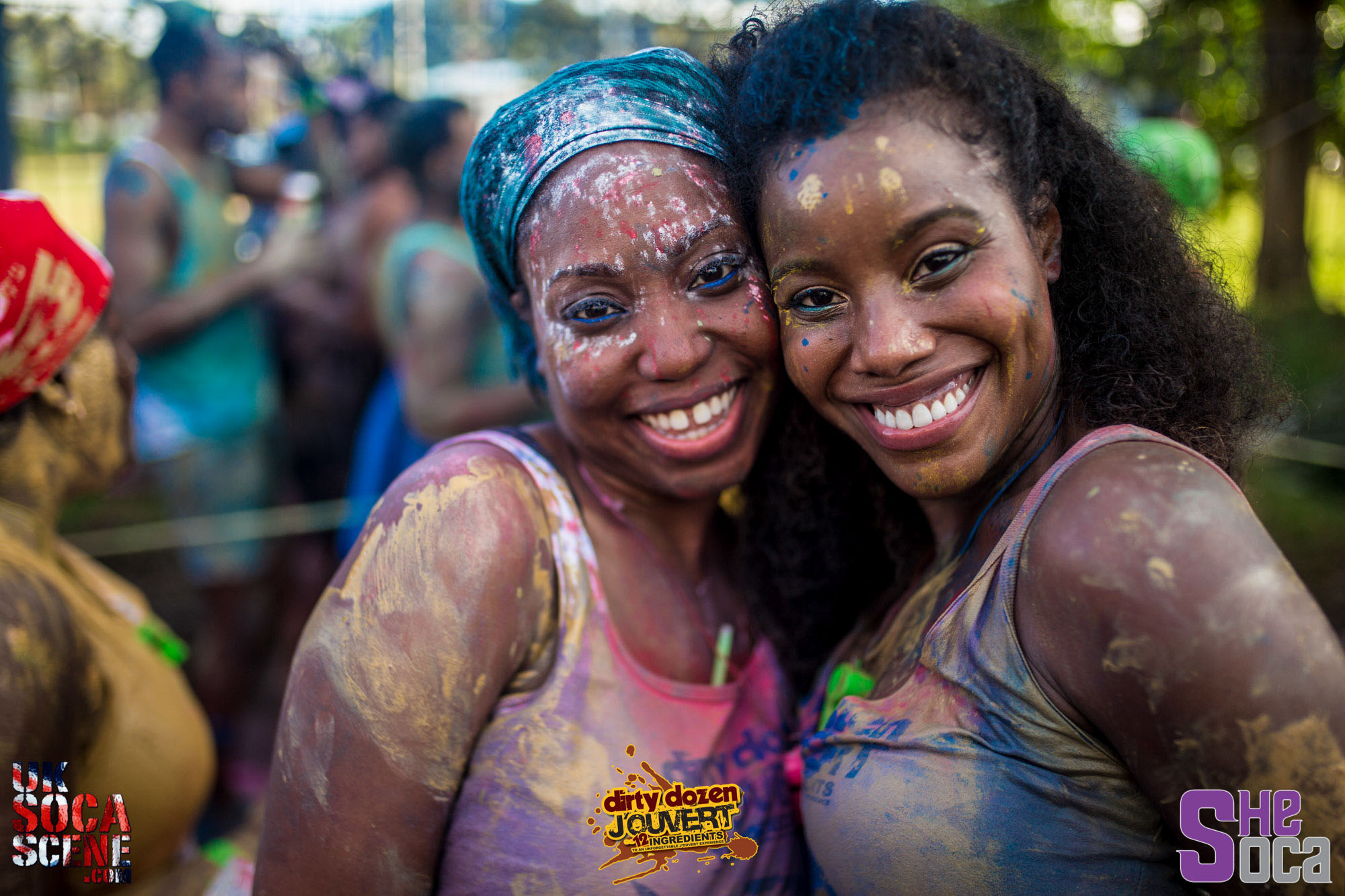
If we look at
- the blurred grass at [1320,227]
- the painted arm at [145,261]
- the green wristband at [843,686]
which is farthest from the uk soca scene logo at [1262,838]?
the blurred grass at [1320,227]

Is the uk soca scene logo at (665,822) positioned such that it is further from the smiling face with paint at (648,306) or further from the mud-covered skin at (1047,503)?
the smiling face with paint at (648,306)

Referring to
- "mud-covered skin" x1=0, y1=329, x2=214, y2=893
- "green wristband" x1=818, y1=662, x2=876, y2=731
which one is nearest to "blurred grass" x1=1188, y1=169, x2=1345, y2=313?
"green wristband" x1=818, y1=662, x2=876, y2=731

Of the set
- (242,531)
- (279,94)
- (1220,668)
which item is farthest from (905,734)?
(279,94)

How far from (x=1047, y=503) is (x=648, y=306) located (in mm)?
748

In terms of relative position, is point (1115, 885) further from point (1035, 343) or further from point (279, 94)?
point (279, 94)

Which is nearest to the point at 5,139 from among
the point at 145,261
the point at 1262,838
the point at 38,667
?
the point at 145,261

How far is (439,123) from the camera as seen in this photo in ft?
14.7

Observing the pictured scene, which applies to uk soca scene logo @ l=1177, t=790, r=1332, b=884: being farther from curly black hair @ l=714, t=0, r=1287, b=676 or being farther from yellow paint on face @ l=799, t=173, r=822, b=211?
yellow paint on face @ l=799, t=173, r=822, b=211

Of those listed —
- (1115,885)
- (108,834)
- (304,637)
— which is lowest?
(108,834)

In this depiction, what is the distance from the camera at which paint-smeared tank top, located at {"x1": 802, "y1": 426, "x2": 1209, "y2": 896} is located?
126 cm

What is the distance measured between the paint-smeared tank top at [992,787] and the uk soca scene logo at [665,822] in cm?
21

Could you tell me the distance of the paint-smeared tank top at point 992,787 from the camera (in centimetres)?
126

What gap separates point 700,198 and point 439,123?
3238 mm

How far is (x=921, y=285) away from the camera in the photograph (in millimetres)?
1435
